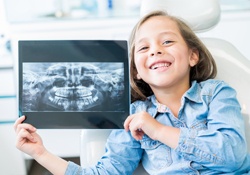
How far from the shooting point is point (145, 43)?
1179 millimetres

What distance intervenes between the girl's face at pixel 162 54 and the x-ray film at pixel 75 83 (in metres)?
0.10

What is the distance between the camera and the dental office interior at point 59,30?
2.06m

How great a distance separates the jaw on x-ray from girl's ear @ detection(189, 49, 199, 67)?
0.29 meters

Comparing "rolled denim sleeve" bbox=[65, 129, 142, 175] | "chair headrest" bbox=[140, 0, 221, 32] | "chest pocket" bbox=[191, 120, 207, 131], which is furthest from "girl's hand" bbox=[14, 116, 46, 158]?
"chair headrest" bbox=[140, 0, 221, 32]

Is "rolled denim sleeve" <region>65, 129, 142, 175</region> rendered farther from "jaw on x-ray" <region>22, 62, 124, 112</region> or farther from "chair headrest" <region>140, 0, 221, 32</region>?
"chair headrest" <region>140, 0, 221, 32</region>

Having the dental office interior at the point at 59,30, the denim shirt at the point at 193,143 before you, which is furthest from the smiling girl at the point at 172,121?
the dental office interior at the point at 59,30

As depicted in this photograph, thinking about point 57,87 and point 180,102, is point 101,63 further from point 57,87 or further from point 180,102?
point 180,102

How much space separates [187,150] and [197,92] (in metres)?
0.26

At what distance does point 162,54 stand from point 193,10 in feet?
1.19

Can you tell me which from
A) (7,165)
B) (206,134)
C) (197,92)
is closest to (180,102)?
(197,92)

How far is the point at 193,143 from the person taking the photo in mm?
998

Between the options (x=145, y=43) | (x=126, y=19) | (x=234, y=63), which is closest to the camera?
(x=145, y=43)

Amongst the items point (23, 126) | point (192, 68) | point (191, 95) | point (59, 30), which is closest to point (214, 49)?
point (192, 68)

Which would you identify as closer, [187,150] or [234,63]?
[187,150]
